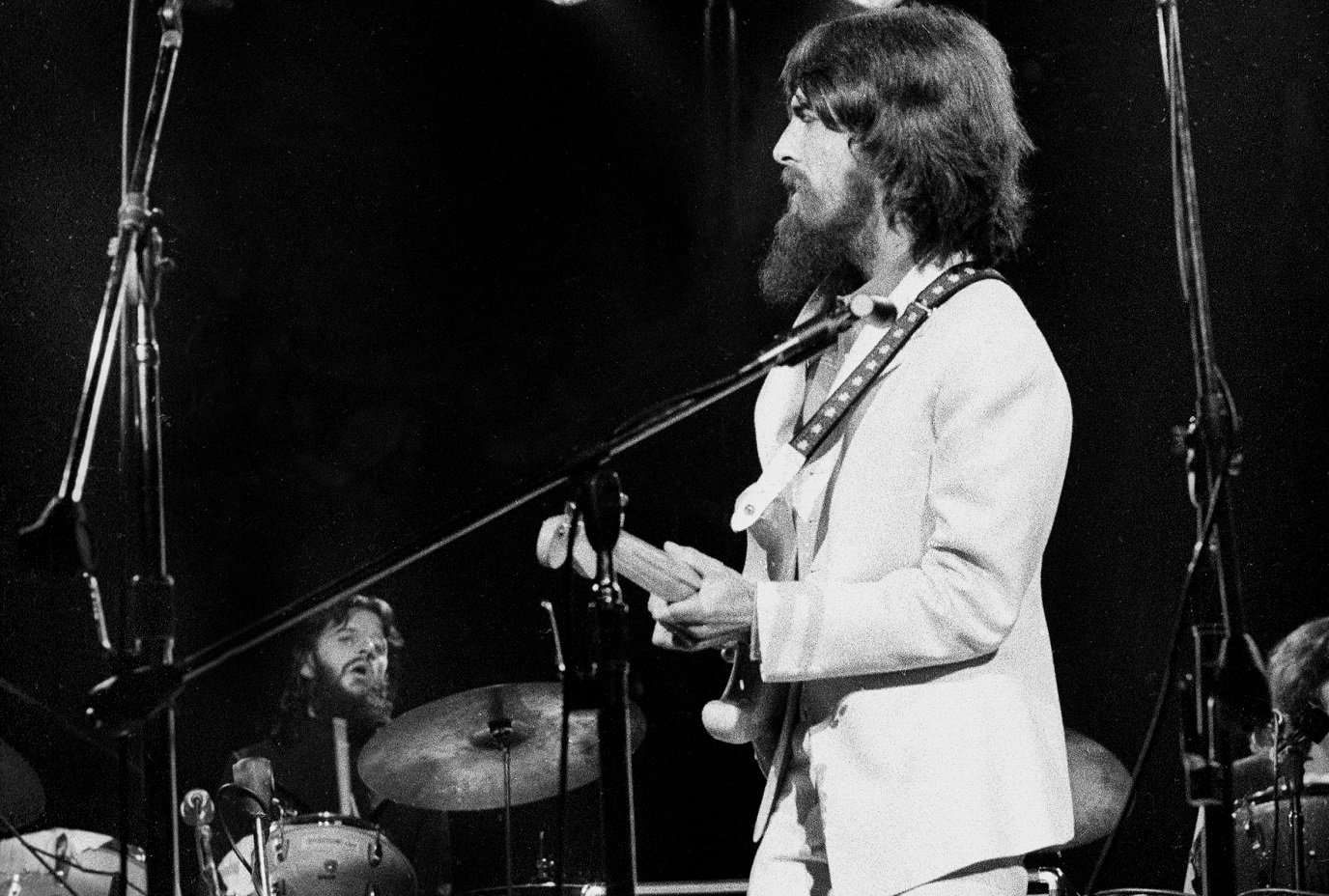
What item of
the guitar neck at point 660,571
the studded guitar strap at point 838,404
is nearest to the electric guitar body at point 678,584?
the guitar neck at point 660,571

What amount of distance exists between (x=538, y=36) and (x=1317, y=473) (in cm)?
326

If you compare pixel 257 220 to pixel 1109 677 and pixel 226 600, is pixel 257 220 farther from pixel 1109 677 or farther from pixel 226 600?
pixel 1109 677

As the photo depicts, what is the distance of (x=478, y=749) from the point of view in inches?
230

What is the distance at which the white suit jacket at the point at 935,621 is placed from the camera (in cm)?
241

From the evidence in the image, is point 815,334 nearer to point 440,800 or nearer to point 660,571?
point 660,571

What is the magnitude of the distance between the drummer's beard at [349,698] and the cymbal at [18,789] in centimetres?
132

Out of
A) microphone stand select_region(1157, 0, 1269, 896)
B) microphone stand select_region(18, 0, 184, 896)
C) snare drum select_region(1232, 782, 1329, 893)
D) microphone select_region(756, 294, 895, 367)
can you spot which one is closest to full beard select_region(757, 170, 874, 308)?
microphone stand select_region(1157, 0, 1269, 896)

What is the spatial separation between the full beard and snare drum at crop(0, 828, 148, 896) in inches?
130

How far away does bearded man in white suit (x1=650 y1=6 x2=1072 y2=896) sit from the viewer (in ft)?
7.93

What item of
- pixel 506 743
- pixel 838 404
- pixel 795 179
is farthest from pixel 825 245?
pixel 506 743

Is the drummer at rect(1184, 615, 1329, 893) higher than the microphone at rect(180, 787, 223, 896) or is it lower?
higher

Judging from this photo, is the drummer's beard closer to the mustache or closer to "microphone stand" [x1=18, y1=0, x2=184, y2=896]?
"microphone stand" [x1=18, y1=0, x2=184, y2=896]

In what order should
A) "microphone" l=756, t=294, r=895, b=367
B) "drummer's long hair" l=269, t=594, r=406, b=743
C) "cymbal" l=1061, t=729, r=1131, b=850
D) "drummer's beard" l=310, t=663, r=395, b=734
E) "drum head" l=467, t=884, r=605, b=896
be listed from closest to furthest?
1. "microphone" l=756, t=294, r=895, b=367
2. "drum head" l=467, t=884, r=605, b=896
3. "cymbal" l=1061, t=729, r=1131, b=850
4. "drummer's long hair" l=269, t=594, r=406, b=743
5. "drummer's beard" l=310, t=663, r=395, b=734

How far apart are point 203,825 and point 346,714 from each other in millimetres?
1368
